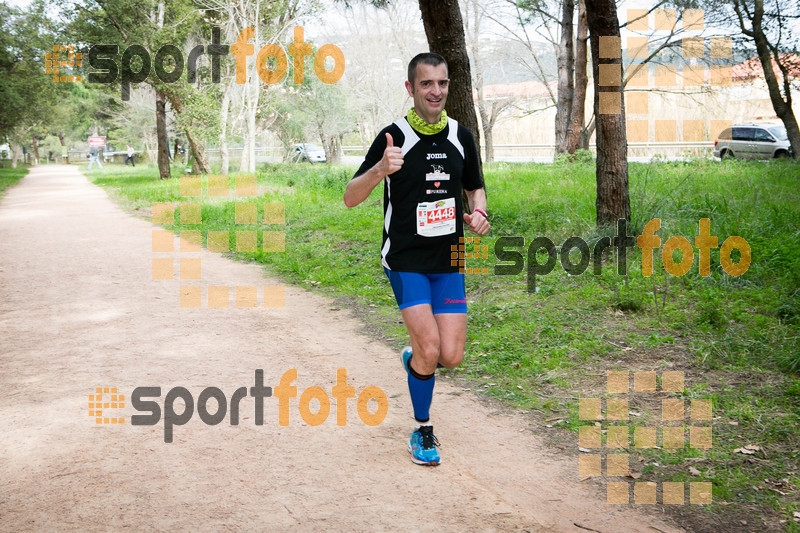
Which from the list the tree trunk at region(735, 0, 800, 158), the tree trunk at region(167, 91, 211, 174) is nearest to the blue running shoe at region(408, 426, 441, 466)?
the tree trunk at region(735, 0, 800, 158)

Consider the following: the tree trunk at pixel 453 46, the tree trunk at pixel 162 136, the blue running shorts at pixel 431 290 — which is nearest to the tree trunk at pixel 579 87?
the tree trunk at pixel 453 46

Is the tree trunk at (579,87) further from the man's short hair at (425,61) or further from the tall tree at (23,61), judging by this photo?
the tall tree at (23,61)

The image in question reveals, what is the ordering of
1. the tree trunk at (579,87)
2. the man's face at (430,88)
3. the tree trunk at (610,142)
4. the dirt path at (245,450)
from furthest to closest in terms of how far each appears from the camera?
the tree trunk at (579,87), the tree trunk at (610,142), the man's face at (430,88), the dirt path at (245,450)

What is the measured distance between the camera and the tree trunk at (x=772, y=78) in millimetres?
19656

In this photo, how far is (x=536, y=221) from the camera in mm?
10898

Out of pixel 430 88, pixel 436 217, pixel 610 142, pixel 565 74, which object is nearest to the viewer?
pixel 430 88

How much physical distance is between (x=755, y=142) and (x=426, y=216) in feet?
88.7

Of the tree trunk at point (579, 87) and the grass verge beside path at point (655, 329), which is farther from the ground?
the tree trunk at point (579, 87)

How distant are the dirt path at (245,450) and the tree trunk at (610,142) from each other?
399cm

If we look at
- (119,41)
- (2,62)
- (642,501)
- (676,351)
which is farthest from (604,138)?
(2,62)

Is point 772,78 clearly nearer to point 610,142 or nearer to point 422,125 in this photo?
point 610,142

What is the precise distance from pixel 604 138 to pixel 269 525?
7450 mm

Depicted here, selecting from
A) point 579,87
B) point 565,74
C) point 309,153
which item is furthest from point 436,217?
point 309,153

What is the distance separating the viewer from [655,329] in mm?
6484
